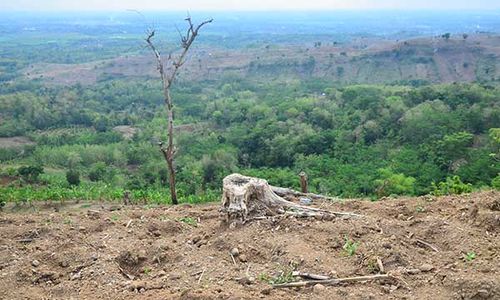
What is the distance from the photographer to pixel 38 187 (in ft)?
87.7

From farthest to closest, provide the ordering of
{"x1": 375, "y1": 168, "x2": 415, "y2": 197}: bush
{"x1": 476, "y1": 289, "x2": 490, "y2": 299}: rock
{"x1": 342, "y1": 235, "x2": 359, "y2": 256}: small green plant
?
{"x1": 375, "y1": 168, "x2": 415, "y2": 197}: bush, {"x1": 342, "y1": 235, "x2": 359, "y2": 256}: small green plant, {"x1": 476, "y1": 289, "x2": 490, "y2": 299}: rock

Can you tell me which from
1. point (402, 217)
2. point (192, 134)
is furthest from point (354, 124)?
point (402, 217)

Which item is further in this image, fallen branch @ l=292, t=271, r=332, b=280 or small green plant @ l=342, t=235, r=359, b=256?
small green plant @ l=342, t=235, r=359, b=256

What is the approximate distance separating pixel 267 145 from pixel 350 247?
30.8 metres

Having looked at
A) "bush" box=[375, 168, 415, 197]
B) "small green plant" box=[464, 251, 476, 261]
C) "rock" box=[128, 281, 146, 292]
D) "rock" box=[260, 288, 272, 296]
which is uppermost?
"small green plant" box=[464, 251, 476, 261]

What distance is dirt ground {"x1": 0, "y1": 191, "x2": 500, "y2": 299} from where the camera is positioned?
21.1 feet

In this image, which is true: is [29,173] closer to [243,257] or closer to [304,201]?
[304,201]

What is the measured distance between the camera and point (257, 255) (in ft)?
24.6

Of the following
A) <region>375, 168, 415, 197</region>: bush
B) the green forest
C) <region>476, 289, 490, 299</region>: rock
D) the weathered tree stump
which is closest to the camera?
<region>476, 289, 490, 299</region>: rock

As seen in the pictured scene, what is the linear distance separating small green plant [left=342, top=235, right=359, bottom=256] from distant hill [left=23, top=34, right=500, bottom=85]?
227 feet

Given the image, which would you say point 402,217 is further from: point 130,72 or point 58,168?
point 130,72

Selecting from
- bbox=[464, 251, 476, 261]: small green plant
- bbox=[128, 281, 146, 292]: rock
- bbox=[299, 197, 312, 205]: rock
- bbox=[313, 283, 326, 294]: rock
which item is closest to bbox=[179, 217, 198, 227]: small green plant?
bbox=[299, 197, 312, 205]: rock

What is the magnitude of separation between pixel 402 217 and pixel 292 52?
305 ft

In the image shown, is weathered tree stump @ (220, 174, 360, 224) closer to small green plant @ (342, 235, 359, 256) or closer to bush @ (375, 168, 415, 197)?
small green plant @ (342, 235, 359, 256)
